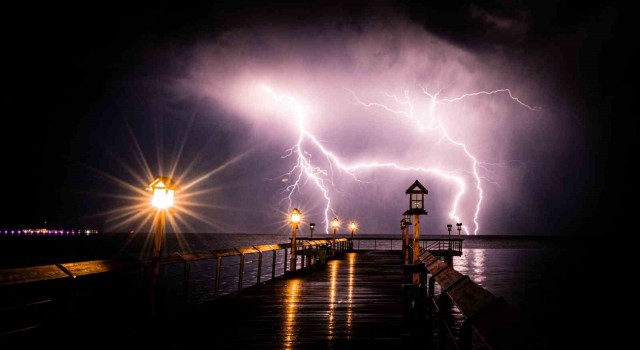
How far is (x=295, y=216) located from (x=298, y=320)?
8.64 meters

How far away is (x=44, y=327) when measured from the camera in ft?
13.5

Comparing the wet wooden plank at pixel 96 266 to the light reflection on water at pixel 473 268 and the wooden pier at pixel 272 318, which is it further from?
the light reflection on water at pixel 473 268

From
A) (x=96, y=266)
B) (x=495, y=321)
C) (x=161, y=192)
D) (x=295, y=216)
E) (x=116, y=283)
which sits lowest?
(x=116, y=283)

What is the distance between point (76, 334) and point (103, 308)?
1942cm

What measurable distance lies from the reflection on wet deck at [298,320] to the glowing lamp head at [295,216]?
459cm

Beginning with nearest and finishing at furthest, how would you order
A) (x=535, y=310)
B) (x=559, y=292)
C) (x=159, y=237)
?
1. (x=159, y=237)
2. (x=535, y=310)
3. (x=559, y=292)

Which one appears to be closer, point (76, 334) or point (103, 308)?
point (76, 334)

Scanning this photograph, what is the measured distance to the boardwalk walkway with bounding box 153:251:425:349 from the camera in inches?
211

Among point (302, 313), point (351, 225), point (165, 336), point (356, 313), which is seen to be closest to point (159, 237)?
point (165, 336)

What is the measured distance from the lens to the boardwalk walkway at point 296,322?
5.35 m

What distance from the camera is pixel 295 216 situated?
50.3ft

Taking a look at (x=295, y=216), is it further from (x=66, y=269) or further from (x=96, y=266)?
(x=66, y=269)

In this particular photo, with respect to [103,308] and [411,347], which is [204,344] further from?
[103,308]

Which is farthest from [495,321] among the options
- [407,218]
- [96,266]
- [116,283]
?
[116,283]
